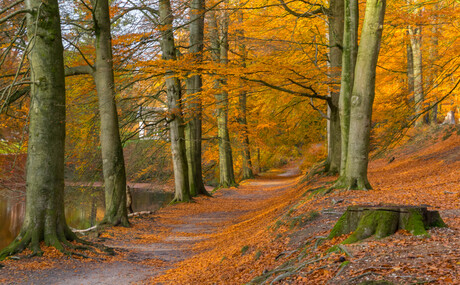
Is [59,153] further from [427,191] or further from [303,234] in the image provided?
[427,191]

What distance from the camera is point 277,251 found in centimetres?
634

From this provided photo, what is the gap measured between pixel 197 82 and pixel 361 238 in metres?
14.0

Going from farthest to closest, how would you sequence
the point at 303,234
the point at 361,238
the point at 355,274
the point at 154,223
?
the point at 154,223 < the point at 303,234 < the point at 361,238 < the point at 355,274

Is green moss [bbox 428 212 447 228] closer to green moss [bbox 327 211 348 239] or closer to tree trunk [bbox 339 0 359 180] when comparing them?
green moss [bbox 327 211 348 239]

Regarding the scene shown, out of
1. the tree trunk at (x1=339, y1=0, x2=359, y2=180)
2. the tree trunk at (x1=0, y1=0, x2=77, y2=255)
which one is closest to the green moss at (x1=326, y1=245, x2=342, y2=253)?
the tree trunk at (x1=0, y1=0, x2=77, y2=255)

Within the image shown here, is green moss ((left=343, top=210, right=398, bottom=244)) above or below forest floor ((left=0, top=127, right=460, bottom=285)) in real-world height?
above

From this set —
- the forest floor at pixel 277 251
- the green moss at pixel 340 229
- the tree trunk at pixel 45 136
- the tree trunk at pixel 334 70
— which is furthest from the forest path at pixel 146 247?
the tree trunk at pixel 334 70

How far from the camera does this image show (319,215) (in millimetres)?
7410

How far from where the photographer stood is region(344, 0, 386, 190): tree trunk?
880cm

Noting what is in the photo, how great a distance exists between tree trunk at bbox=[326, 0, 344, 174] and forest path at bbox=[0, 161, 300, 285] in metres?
3.54

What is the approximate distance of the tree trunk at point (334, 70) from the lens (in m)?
13.2

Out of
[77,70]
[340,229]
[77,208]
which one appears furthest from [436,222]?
[77,208]

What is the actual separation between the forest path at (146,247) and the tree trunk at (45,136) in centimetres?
70

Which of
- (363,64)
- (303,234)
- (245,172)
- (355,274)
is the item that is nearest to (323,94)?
(363,64)
